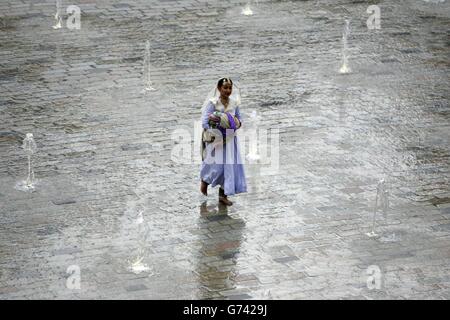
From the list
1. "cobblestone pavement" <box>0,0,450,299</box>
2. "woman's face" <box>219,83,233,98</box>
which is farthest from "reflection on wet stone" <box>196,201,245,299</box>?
"woman's face" <box>219,83,233,98</box>

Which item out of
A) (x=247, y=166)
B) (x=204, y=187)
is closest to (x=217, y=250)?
(x=204, y=187)

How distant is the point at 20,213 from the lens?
521 inches

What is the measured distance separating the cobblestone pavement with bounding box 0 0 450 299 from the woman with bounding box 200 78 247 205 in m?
0.33

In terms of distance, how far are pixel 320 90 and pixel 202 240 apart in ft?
17.5

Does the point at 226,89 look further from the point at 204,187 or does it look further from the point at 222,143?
the point at 204,187

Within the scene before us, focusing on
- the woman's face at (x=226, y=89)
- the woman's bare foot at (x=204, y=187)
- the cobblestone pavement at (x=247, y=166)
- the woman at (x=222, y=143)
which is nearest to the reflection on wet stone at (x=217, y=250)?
the cobblestone pavement at (x=247, y=166)

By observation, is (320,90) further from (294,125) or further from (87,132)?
(87,132)

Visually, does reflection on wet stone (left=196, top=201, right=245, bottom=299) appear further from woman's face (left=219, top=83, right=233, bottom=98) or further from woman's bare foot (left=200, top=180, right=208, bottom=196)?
woman's face (left=219, top=83, right=233, bottom=98)

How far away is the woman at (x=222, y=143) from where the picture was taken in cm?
1336

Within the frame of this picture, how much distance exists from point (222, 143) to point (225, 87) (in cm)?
67

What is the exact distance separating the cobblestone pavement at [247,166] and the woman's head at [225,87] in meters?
1.31

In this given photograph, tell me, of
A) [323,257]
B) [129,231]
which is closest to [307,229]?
[323,257]

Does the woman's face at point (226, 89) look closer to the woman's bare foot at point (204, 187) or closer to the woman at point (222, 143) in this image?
the woman at point (222, 143)

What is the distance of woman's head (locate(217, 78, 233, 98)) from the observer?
13.2m
